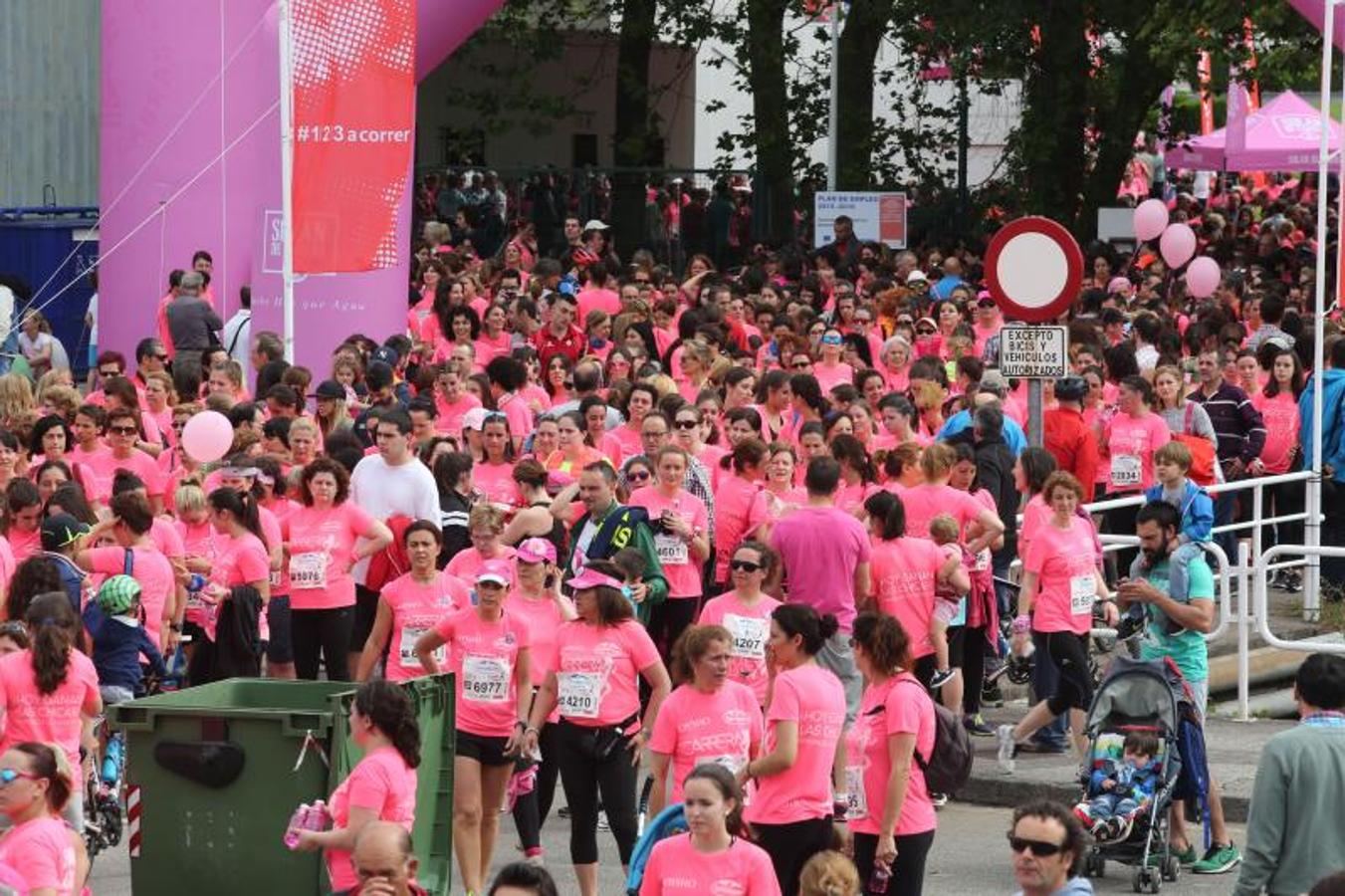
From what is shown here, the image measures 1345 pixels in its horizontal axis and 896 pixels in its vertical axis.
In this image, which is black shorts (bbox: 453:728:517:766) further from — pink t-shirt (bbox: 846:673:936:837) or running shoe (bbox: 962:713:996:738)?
running shoe (bbox: 962:713:996:738)

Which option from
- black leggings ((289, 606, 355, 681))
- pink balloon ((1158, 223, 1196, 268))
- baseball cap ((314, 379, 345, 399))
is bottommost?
black leggings ((289, 606, 355, 681))

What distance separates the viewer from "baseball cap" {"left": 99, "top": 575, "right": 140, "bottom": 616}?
470 inches

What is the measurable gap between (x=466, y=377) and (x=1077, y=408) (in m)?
3.75

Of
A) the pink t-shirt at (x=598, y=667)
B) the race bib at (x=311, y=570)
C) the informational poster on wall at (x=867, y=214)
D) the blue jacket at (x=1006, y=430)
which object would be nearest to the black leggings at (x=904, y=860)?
the pink t-shirt at (x=598, y=667)

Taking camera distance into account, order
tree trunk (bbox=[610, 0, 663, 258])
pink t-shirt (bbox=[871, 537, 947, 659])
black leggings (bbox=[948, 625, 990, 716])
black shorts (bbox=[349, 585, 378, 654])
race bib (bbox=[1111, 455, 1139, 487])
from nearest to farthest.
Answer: pink t-shirt (bbox=[871, 537, 947, 659]) < black shorts (bbox=[349, 585, 378, 654]) < black leggings (bbox=[948, 625, 990, 716]) < race bib (bbox=[1111, 455, 1139, 487]) < tree trunk (bbox=[610, 0, 663, 258])

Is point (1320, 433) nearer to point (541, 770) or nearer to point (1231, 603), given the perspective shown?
point (1231, 603)

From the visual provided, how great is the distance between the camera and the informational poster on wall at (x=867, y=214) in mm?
31141

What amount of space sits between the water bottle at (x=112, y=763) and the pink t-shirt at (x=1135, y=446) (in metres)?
6.77

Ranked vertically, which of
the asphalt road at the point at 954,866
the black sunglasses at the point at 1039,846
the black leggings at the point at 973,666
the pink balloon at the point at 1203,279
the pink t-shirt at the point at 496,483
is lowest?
the asphalt road at the point at 954,866

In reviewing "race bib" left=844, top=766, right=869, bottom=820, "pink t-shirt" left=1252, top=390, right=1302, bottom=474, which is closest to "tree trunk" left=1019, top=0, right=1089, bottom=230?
"pink t-shirt" left=1252, top=390, right=1302, bottom=474

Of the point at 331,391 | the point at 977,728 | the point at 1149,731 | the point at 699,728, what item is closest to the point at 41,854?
the point at 699,728

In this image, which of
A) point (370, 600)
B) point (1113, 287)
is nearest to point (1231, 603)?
point (370, 600)

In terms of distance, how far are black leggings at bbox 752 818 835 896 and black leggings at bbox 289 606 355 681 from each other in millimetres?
4384

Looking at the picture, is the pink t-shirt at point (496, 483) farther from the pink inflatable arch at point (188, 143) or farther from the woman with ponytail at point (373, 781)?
the pink inflatable arch at point (188, 143)
